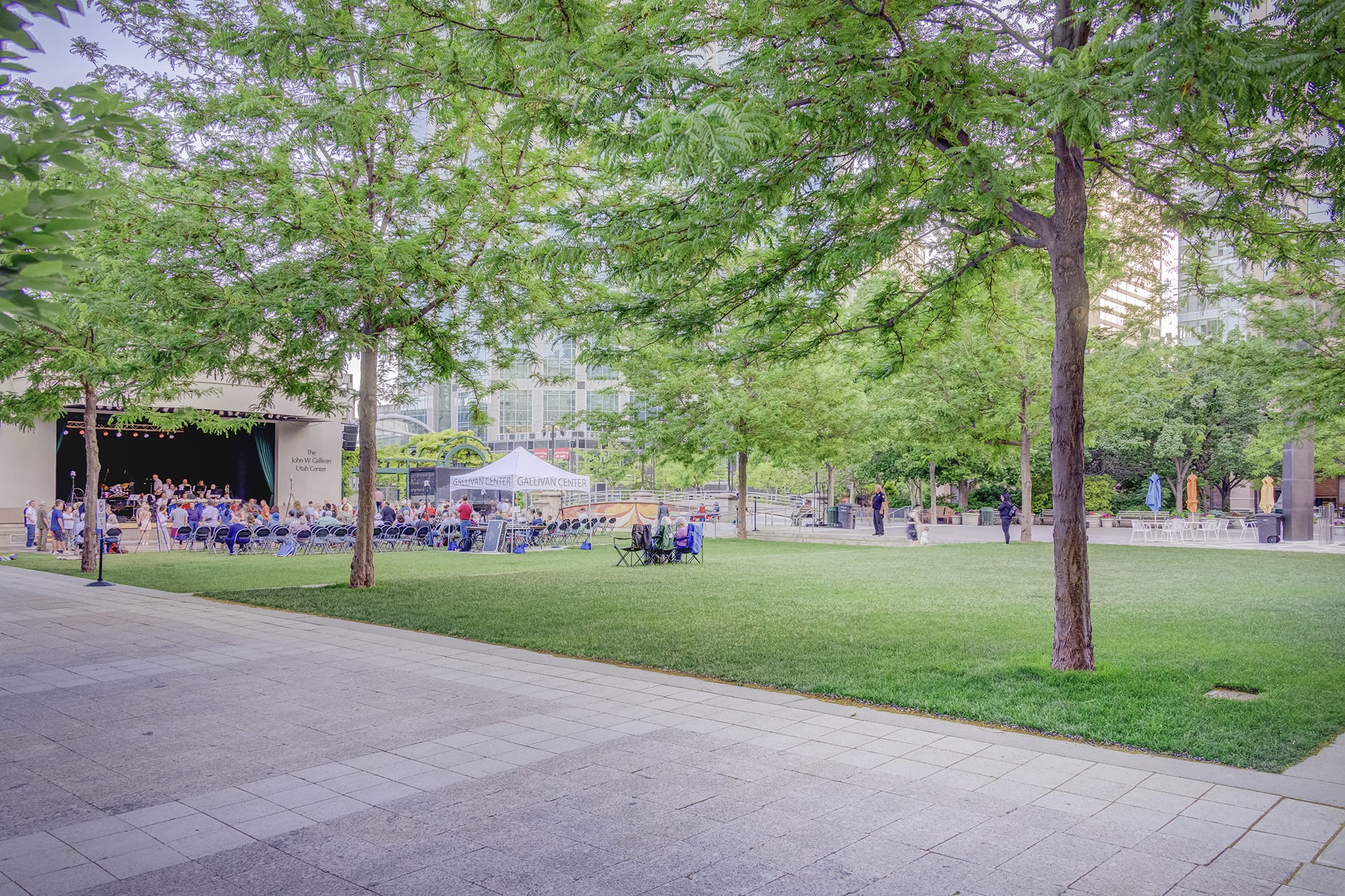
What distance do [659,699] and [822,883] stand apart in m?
3.71

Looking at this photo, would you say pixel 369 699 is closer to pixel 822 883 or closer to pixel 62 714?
pixel 62 714

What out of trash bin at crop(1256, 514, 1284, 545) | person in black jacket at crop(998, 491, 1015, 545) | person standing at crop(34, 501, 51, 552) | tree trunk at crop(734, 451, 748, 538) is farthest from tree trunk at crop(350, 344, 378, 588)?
trash bin at crop(1256, 514, 1284, 545)

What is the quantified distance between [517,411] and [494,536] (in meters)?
69.3

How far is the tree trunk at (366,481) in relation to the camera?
53.2 feet

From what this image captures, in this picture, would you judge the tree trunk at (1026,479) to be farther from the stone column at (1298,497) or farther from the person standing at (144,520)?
the person standing at (144,520)

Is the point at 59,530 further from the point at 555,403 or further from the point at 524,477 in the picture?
the point at 555,403


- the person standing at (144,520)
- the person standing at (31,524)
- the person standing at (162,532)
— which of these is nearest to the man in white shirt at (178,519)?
the person standing at (162,532)

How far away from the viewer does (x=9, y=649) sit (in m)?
10.3

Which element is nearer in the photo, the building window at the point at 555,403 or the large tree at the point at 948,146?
the large tree at the point at 948,146

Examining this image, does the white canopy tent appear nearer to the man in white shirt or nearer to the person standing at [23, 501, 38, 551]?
the man in white shirt

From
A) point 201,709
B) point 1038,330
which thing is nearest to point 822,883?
point 201,709

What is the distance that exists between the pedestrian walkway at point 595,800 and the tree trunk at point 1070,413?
7.55 ft

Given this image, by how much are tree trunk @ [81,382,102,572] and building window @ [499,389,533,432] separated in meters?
73.8

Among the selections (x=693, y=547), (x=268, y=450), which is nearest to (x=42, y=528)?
(x=268, y=450)
